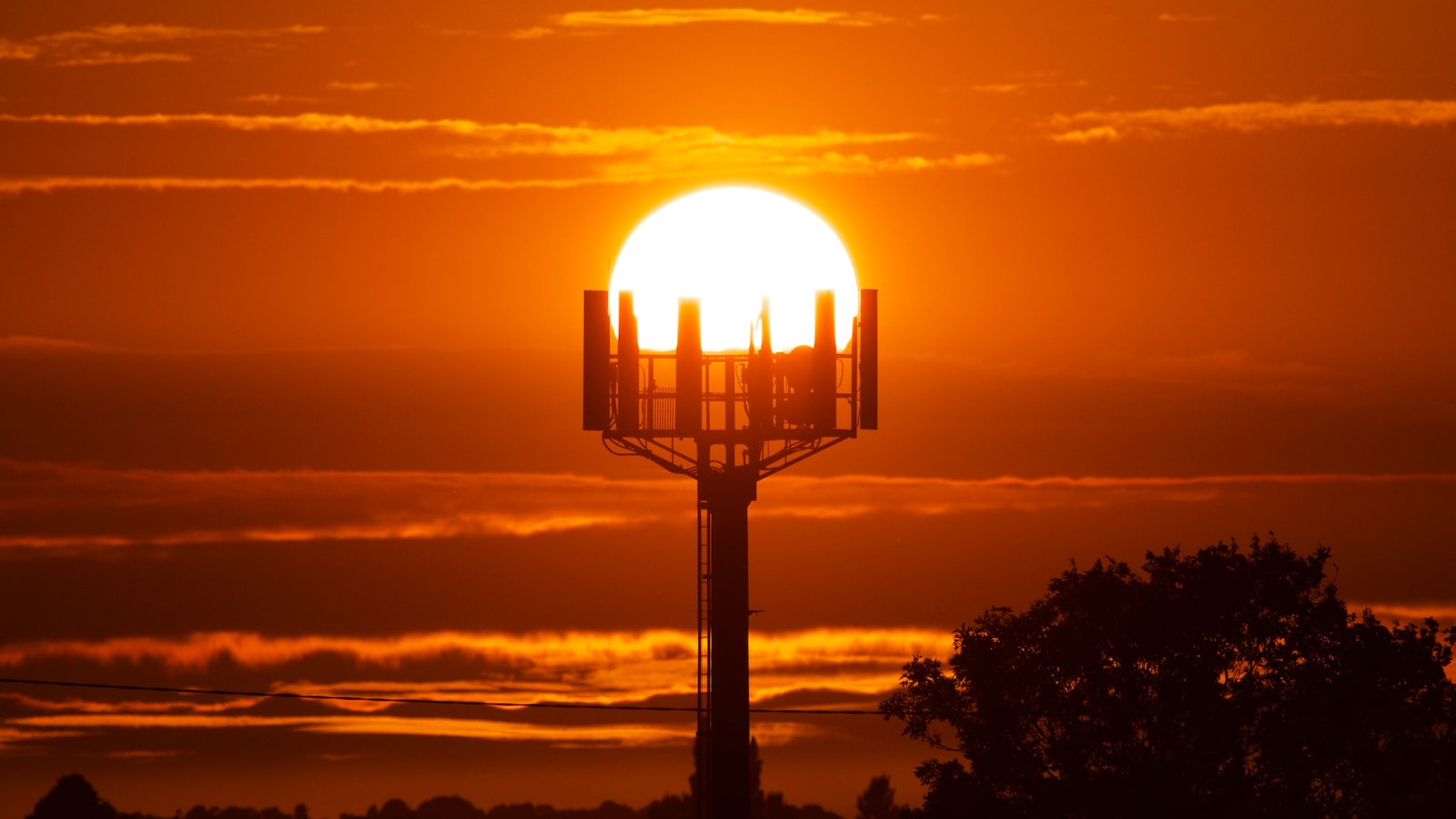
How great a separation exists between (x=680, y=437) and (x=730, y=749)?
22.9ft

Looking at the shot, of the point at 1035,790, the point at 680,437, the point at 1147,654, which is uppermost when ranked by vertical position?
the point at 680,437

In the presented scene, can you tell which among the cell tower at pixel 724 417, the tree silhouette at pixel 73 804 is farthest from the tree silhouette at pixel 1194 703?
the tree silhouette at pixel 73 804

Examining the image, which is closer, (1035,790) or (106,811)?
(1035,790)

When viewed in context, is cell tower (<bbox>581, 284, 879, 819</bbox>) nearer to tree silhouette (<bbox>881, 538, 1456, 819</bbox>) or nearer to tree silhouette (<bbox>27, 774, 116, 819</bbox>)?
tree silhouette (<bbox>881, 538, 1456, 819</bbox>)

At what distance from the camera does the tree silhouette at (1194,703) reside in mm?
45750

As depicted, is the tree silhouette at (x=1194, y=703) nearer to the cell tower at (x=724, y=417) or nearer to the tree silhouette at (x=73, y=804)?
the cell tower at (x=724, y=417)

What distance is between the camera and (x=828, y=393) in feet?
152

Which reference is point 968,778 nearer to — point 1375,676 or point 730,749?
point 730,749

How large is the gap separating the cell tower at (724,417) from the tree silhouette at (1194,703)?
14.0 feet

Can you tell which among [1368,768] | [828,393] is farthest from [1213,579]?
[828,393]

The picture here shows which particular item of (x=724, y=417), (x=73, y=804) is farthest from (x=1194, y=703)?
(x=73, y=804)

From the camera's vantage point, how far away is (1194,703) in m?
46.5

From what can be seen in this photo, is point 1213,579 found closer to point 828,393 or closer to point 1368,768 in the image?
point 1368,768

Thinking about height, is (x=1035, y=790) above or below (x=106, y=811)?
above
